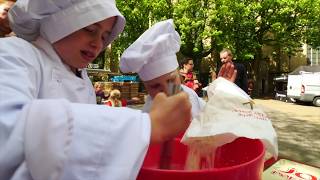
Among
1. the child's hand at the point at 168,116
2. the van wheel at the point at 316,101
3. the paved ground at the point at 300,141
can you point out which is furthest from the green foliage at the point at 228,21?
the child's hand at the point at 168,116

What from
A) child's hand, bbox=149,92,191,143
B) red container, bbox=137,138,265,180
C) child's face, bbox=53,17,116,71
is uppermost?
child's face, bbox=53,17,116,71

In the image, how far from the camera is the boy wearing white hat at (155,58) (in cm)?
175

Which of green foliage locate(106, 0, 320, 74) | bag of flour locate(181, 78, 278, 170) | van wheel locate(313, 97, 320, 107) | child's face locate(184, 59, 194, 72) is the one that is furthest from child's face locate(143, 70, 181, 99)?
green foliage locate(106, 0, 320, 74)

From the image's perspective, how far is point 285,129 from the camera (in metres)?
8.75

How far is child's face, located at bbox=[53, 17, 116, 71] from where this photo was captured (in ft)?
3.64

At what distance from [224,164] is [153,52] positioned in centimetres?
83

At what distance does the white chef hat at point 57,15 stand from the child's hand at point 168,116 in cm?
40

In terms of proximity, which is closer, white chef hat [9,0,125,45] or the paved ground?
white chef hat [9,0,125,45]

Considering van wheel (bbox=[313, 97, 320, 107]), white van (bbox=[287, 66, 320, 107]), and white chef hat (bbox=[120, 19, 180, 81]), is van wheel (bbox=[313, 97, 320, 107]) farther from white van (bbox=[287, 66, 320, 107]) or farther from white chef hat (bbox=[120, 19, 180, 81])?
white chef hat (bbox=[120, 19, 180, 81])

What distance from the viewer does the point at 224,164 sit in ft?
3.48

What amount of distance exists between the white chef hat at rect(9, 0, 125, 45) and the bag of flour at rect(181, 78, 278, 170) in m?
0.38

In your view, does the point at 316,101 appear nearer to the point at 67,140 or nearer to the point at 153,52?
the point at 153,52

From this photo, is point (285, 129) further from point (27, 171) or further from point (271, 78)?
point (271, 78)

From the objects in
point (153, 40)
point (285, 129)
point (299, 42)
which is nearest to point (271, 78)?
point (299, 42)
